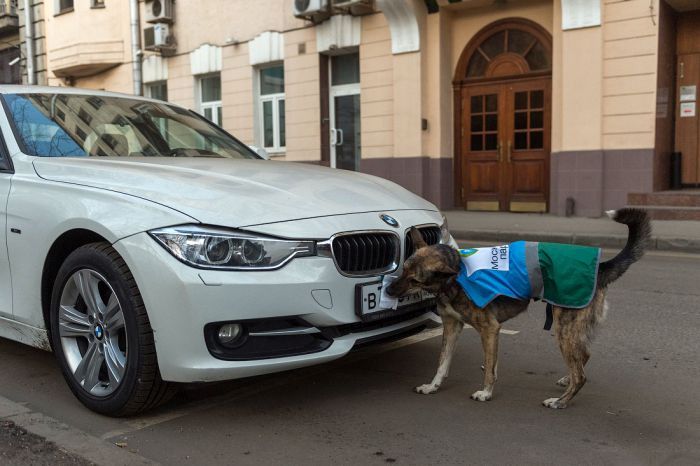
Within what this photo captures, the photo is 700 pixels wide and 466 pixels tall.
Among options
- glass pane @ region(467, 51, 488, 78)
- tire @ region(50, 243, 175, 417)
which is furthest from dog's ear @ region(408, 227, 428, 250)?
glass pane @ region(467, 51, 488, 78)

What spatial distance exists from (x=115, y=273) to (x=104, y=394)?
0.64 m

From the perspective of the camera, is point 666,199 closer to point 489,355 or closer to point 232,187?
point 489,355

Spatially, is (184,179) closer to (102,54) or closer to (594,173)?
(594,173)

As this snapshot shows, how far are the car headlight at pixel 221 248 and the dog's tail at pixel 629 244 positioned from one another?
5.07 ft

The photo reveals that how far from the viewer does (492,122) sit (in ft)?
46.8

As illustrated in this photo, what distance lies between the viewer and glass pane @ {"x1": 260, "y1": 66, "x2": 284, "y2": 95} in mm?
17266

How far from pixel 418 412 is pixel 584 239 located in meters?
7.43

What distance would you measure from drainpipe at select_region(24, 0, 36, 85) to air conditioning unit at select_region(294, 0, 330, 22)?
11.5 meters

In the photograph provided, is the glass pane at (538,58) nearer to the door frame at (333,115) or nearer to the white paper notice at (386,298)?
the door frame at (333,115)

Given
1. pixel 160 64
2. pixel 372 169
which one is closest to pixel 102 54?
pixel 160 64

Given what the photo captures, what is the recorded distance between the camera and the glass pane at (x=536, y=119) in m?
13.7

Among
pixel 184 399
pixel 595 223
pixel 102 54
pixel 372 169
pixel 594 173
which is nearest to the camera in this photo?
pixel 184 399

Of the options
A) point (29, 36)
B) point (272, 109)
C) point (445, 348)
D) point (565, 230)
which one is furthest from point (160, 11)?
point (445, 348)

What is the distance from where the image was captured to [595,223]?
11.7 metres
